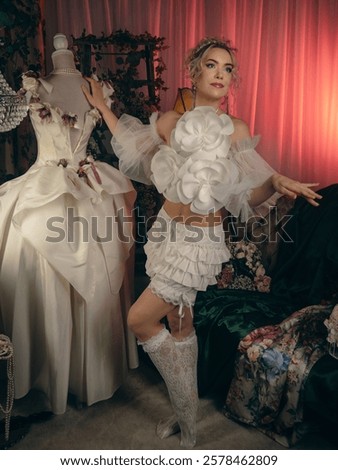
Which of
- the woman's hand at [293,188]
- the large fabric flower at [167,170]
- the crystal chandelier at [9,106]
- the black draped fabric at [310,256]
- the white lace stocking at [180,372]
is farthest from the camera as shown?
the black draped fabric at [310,256]

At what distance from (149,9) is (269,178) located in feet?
5.98

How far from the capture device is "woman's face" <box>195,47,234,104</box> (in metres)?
1.80

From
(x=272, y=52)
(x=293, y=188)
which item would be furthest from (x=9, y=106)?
(x=272, y=52)

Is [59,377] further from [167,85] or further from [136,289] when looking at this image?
[167,85]

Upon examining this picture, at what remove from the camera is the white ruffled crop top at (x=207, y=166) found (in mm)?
1704

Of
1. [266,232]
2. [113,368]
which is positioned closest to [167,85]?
[266,232]

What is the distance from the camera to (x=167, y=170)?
5.84 feet

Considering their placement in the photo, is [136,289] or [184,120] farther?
[136,289]

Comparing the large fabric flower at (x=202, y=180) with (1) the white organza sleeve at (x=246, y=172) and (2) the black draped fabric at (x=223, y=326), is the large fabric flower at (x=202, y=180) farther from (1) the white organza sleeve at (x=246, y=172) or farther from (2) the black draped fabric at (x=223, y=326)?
(2) the black draped fabric at (x=223, y=326)

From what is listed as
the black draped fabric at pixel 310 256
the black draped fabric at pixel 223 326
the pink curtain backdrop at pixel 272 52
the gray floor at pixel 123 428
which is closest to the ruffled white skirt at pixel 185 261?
the black draped fabric at pixel 223 326

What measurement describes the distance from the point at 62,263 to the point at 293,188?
964 mm

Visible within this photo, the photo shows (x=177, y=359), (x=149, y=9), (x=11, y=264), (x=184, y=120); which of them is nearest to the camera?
(x=184, y=120)

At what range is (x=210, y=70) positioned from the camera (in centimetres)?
181

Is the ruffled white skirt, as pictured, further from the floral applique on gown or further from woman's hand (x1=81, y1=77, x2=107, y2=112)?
woman's hand (x1=81, y1=77, x2=107, y2=112)
